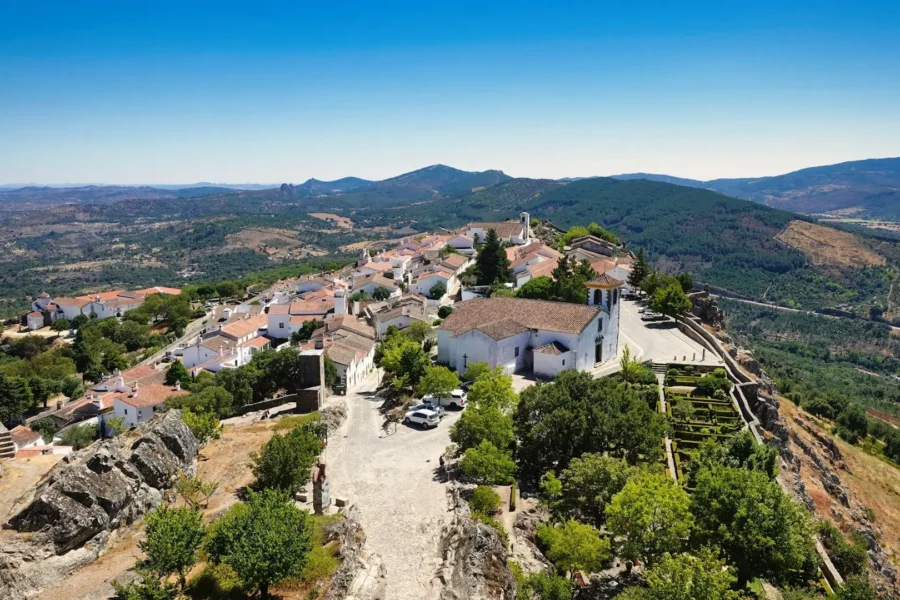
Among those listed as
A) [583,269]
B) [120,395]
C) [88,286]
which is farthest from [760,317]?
[88,286]

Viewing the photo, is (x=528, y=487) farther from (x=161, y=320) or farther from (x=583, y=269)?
(x=161, y=320)

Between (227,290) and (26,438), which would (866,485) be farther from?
(227,290)

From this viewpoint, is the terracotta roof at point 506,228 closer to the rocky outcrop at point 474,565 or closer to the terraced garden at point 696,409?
the terraced garden at point 696,409

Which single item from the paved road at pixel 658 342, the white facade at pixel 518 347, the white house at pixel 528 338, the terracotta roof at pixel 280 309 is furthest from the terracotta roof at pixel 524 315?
the terracotta roof at pixel 280 309

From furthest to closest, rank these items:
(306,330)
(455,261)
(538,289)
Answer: (455,261) → (306,330) → (538,289)

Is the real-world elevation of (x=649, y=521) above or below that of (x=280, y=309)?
above

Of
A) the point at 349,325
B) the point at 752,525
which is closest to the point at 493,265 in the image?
the point at 349,325
